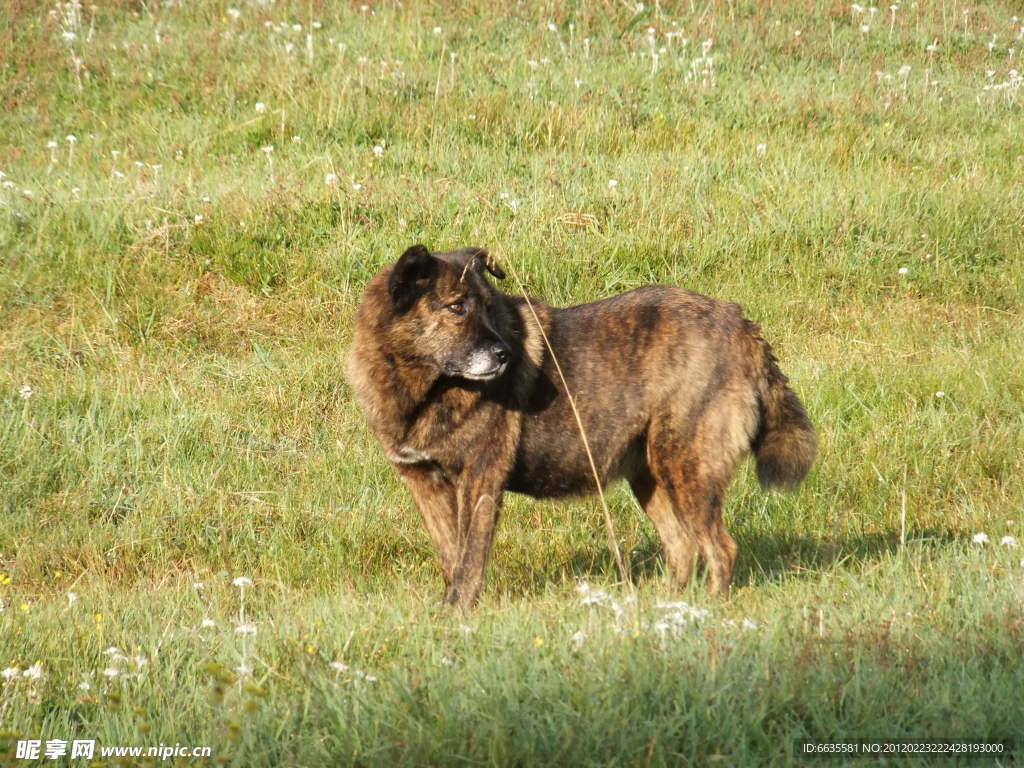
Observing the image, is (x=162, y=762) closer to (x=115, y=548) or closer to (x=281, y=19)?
(x=115, y=548)

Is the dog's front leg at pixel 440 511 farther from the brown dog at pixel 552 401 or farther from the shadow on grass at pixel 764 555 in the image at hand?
the shadow on grass at pixel 764 555

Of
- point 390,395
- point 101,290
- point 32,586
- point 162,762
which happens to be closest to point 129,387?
point 101,290

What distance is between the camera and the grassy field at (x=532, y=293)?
3.32m

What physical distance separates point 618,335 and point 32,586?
121 inches

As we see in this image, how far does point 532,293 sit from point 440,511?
3.23m

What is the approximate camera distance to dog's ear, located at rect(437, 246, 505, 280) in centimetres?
522

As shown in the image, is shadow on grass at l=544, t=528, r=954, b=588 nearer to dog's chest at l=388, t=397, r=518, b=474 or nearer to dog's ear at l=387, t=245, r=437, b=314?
dog's chest at l=388, t=397, r=518, b=474

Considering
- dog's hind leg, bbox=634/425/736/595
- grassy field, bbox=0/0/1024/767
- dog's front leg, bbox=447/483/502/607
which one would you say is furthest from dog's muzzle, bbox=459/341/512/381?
grassy field, bbox=0/0/1024/767

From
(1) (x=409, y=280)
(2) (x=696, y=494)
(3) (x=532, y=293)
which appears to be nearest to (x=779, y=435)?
(2) (x=696, y=494)

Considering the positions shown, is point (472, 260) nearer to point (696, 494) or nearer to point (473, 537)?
point (473, 537)

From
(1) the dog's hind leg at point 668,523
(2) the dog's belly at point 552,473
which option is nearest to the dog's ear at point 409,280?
(2) the dog's belly at point 552,473

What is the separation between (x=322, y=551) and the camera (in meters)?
5.78

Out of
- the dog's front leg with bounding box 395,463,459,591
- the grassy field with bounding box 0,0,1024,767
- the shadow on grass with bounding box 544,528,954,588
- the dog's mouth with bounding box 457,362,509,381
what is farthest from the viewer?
the shadow on grass with bounding box 544,528,954,588

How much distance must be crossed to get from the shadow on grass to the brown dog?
0.31 meters
